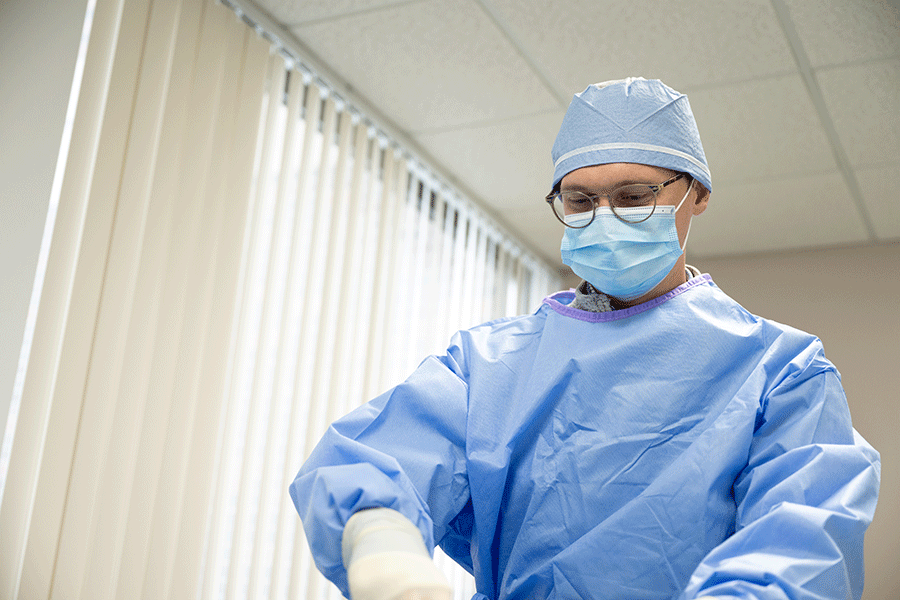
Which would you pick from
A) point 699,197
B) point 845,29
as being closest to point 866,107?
point 845,29

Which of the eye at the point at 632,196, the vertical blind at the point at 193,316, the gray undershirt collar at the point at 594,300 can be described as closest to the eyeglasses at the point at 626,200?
the eye at the point at 632,196

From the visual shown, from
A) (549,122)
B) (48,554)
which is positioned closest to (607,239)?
(48,554)

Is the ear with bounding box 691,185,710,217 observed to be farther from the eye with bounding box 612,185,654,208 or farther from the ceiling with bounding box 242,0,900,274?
the ceiling with bounding box 242,0,900,274

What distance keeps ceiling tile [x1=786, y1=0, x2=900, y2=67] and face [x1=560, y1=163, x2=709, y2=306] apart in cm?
122

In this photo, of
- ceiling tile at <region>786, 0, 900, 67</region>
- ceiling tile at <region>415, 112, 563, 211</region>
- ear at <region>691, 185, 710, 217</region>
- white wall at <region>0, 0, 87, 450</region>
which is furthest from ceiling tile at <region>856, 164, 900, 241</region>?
white wall at <region>0, 0, 87, 450</region>

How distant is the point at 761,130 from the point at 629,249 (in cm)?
189

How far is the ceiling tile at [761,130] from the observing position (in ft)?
7.95

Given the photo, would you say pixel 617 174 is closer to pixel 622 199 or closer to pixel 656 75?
pixel 622 199

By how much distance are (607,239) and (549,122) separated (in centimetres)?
176

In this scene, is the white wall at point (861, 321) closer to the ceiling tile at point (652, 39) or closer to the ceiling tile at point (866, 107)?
the ceiling tile at point (866, 107)

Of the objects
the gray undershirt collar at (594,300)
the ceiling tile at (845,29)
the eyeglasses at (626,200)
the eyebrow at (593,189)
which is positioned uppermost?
the ceiling tile at (845,29)

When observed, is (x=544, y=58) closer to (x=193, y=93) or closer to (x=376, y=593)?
(x=193, y=93)

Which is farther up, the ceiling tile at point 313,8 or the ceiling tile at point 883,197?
the ceiling tile at point 313,8

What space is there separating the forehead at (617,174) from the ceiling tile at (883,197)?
7.05 ft
